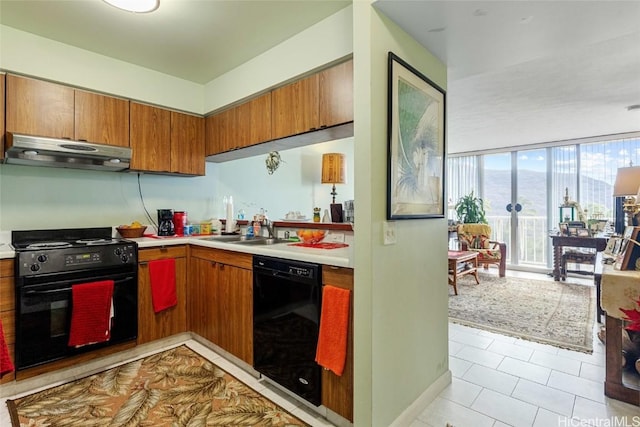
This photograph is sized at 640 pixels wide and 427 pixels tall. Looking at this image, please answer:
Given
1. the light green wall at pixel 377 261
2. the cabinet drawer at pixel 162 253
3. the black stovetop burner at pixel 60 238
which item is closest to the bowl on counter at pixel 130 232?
the black stovetop burner at pixel 60 238

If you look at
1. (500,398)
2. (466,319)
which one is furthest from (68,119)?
(466,319)

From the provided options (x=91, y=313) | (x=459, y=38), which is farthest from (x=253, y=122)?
(x=91, y=313)

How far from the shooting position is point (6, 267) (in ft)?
6.61

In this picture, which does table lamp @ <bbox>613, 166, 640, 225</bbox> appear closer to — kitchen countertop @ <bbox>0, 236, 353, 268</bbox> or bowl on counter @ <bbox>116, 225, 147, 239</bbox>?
kitchen countertop @ <bbox>0, 236, 353, 268</bbox>

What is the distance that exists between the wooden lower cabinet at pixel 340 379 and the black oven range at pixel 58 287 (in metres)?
1.72

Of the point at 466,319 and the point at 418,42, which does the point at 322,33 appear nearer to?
the point at 418,42

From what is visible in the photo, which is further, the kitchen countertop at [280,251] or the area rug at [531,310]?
the area rug at [531,310]

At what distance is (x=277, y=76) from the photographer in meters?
2.47

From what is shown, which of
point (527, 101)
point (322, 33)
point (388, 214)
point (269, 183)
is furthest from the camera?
point (269, 183)

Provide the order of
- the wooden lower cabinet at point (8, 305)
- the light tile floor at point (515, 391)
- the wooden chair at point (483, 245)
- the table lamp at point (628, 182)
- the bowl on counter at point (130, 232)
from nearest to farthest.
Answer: the light tile floor at point (515, 391), the wooden lower cabinet at point (8, 305), the bowl on counter at point (130, 232), the table lamp at point (628, 182), the wooden chair at point (483, 245)

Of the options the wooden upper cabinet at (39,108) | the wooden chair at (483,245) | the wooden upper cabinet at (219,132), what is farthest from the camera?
the wooden chair at (483,245)

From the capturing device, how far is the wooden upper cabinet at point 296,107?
224cm

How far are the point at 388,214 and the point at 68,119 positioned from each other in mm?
2679

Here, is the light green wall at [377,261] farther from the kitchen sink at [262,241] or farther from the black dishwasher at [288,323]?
the kitchen sink at [262,241]
